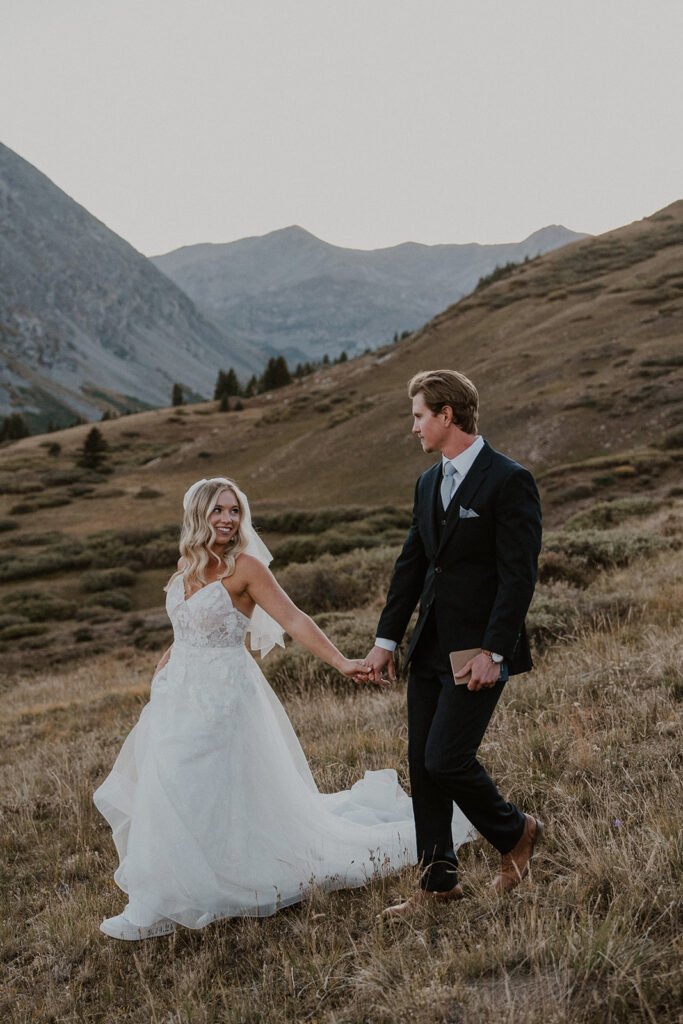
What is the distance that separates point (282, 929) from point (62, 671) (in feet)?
52.3

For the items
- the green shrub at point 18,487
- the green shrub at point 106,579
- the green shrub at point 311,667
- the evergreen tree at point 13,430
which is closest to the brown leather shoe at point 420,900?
the green shrub at point 311,667

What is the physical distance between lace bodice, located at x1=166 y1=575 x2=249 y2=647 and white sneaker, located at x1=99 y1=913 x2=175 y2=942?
1.37 m

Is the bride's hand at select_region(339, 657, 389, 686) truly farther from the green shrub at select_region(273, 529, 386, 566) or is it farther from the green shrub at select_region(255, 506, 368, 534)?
the green shrub at select_region(255, 506, 368, 534)

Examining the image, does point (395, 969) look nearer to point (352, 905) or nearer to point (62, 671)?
point (352, 905)

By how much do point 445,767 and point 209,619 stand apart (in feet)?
4.75

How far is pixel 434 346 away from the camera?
5659 centimetres

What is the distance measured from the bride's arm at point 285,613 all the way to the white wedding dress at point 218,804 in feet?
0.55

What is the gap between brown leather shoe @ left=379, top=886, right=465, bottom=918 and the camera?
3539mm

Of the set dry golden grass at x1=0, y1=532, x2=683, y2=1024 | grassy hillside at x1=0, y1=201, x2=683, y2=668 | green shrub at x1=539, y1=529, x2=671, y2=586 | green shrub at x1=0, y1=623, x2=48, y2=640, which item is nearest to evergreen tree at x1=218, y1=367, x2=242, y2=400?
grassy hillside at x1=0, y1=201, x2=683, y2=668

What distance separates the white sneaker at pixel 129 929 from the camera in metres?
3.71

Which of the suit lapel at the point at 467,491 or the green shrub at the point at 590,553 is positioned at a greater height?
the suit lapel at the point at 467,491

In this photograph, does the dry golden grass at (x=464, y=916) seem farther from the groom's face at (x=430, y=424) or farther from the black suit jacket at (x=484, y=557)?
the groom's face at (x=430, y=424)

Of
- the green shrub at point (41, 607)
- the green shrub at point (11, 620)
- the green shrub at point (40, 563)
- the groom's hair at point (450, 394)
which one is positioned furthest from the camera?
the green shrub at point (40, 563)

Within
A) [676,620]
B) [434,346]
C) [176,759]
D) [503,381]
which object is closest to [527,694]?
[676,620]
